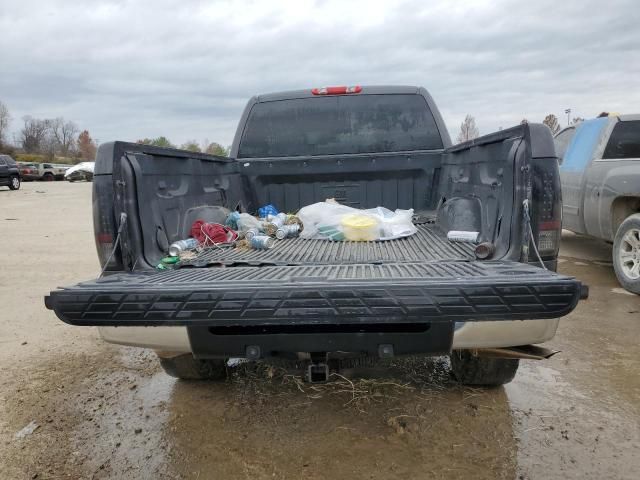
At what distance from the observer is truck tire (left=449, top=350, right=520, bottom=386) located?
3.14m

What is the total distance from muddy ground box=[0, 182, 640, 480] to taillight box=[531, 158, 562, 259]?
1.08 meters

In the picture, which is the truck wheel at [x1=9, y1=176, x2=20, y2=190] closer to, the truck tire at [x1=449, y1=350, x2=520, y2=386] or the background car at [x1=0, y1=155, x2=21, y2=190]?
the background car at [x1=0, y1=155, x2=21, y2=190]

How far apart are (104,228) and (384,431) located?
6.24 feet

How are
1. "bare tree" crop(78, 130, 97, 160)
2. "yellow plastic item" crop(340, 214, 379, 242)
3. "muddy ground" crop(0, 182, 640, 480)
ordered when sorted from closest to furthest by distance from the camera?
"muddy ground" crop(0, 182, 640, 480)
"yellow plastic item" crop(340, 214, 379, 242)
"bare tree" crop(78, 130, 97, 160)

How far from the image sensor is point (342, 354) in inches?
92.5

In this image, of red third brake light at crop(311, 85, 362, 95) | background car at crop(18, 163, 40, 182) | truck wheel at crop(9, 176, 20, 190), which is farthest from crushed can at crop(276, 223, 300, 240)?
background car at crop(18, 163, 40, 182)

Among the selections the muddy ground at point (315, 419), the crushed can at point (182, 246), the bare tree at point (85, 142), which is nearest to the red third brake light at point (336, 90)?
the crushed can at point (182, 246)

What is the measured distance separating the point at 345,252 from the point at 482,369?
1.14 metres

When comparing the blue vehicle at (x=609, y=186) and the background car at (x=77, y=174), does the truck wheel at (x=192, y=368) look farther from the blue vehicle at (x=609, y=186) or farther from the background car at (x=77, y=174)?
the background car at (x=77, y=174)

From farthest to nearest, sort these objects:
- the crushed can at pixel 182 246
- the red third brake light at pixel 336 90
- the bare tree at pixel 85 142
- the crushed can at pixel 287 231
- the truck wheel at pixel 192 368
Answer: the bare tree at pixel 85 142 < the red third brake light at pixel 336 90 < the crushed can at pixel 287 231 < the truck wheel at pixel 192 368 < the crushed can at pixel 182 246

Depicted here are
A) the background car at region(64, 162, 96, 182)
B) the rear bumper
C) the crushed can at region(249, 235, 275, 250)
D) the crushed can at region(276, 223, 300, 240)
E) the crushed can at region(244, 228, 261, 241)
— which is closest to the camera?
the rear bumper

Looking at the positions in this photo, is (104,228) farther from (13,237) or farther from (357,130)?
(13,237)

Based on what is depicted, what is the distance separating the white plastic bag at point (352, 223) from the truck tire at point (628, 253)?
2768 mm

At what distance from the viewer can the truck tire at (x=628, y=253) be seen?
5312 mm
